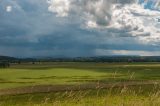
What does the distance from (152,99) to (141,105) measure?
2.62 feet

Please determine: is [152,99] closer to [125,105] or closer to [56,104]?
[125,105]

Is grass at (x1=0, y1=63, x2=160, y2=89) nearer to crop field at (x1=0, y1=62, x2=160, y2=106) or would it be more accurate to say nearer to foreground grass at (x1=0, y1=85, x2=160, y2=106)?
crop field at (x1=0, y1=62, x2=160, y2=106)

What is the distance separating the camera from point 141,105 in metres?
9.18

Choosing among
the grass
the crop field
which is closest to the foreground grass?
the crop field

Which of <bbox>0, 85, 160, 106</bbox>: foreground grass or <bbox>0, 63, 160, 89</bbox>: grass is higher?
<bbox>0, 85, 160, 106</bbox>: foreground grass

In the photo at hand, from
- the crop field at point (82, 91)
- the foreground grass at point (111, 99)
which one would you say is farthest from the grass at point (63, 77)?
the foreground grass at point (111, 99)

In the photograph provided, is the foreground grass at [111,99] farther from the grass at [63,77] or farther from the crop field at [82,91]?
the grass at [63,77]

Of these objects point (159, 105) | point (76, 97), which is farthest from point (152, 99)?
point (76, 97)

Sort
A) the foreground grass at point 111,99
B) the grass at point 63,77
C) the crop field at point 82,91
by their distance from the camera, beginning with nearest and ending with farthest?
the foreground grass at point 111,99
the crop field at point 82,91
the grass at point 63,77

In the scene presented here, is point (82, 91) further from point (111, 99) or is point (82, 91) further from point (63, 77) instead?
point (63, 77)

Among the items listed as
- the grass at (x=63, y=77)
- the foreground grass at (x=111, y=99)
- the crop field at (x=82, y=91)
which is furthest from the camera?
the grass at (x=63, y=77)

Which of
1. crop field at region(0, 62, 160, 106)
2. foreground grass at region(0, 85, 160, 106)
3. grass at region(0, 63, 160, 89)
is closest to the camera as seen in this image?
foreground grass at region(0, 85, 160, 106)

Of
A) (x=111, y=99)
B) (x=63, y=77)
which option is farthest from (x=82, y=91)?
(x=63, y=77)

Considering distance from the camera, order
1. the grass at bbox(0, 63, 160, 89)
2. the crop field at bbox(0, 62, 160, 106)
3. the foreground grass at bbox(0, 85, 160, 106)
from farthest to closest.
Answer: the grass at bbox(0, 63, 160, 89)
the crop field at bbox(0, 62, 160, 106)
the foreground grass at bbox(0, 85, 160, 106)
